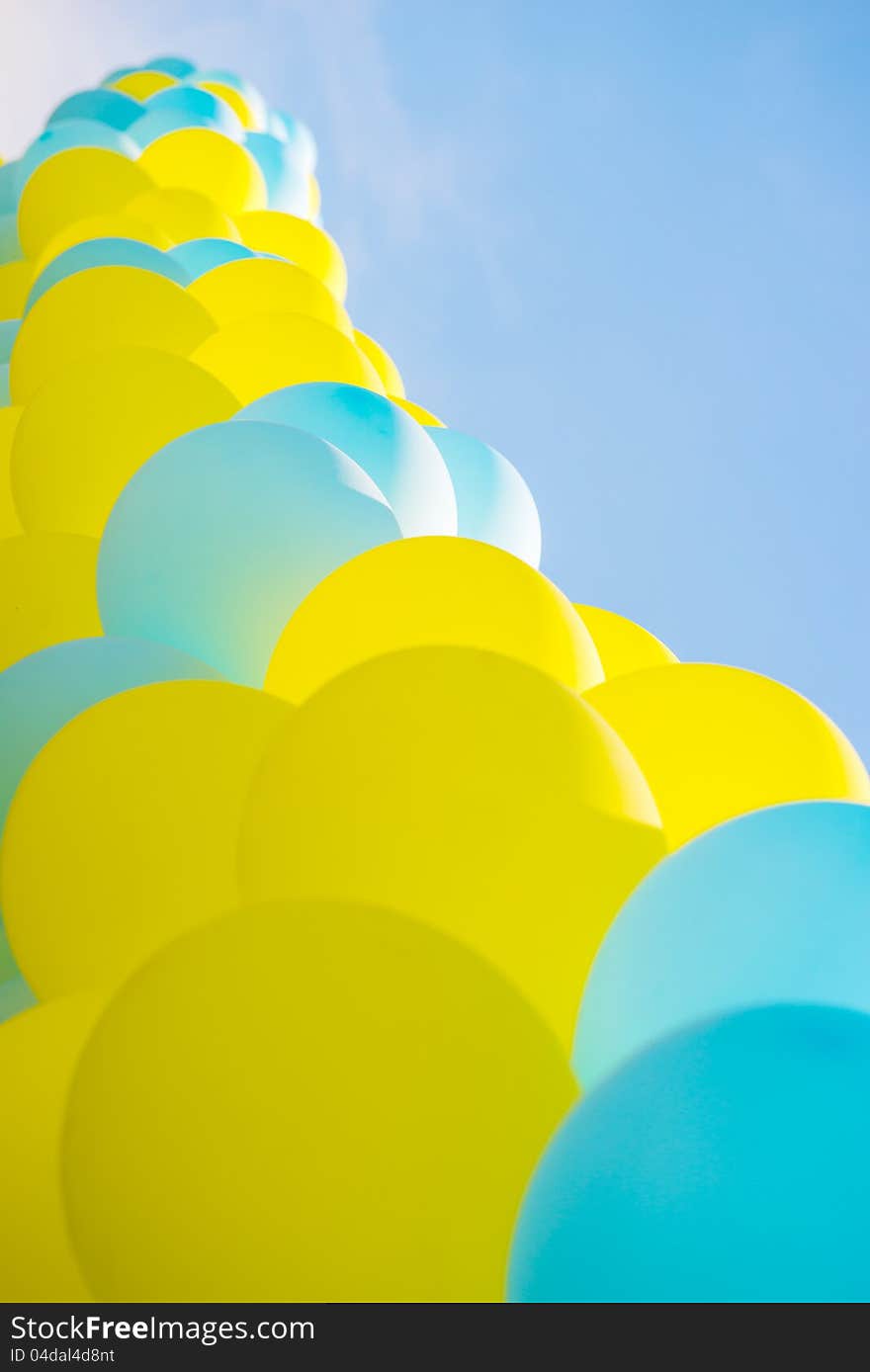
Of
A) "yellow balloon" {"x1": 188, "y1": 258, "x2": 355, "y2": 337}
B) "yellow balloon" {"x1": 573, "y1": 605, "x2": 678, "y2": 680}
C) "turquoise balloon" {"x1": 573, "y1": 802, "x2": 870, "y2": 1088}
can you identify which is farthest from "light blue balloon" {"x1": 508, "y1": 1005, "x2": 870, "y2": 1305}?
"yellow balloon" {"x1": 188, "y1": 258, "x2": 355, "y2": 337}

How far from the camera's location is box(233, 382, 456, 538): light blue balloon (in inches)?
94.4

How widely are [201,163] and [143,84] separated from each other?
135 centimetres

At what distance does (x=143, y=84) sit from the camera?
518 cm

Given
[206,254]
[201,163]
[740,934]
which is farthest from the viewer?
[201,163]

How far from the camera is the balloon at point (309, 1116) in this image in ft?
3.74

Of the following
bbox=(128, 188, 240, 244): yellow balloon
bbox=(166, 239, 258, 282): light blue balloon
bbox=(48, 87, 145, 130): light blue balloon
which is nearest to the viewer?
bbox=(166, 239, 258, 282): light blue balloon

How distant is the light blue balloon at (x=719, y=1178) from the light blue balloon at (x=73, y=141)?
396 cm

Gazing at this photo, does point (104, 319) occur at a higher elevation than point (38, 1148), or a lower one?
higher

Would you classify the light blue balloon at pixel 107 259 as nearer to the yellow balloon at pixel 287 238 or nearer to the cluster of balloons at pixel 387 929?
the yellow balloon at pixel 287 238

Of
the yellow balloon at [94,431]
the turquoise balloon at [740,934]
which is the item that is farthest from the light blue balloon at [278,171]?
the turquoise balloon at [740,934]

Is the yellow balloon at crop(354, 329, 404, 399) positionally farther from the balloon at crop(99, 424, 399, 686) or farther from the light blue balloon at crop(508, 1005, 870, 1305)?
the light blue balloon at crop(508, 1005, 870, 1305)

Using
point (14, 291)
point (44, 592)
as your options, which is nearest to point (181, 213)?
point (14, 291)

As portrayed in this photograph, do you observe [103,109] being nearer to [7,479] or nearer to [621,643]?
[7,479]

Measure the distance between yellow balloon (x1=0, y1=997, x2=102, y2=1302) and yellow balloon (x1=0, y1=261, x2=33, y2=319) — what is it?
3.06 meters
